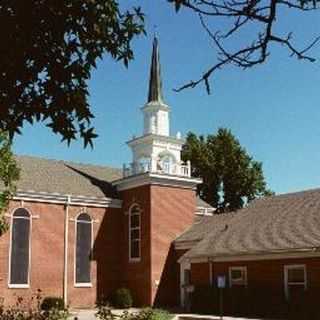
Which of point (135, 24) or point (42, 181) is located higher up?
point (42, 181)

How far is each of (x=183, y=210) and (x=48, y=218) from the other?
29.5 feet

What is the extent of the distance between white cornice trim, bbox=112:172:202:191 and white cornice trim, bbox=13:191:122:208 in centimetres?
131

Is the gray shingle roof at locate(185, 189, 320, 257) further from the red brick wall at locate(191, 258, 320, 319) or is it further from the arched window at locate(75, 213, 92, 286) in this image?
the arched window at locate(75, 213, 92, 286)

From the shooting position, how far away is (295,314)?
28609 millimetres

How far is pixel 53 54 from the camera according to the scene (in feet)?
23.0

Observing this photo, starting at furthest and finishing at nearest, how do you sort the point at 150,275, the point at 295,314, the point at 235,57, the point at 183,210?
the point at 183,210 < the point at 150,275 < the point at 295,314 < the point at 235,57

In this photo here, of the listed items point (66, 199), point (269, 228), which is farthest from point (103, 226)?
point (269, 228)

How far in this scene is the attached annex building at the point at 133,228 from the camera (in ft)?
118

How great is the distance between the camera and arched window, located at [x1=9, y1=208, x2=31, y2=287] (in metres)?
39.0

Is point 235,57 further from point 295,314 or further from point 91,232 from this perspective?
point 91,232

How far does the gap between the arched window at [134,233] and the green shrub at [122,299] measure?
8.32ft

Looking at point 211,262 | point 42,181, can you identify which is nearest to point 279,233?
point 211,262

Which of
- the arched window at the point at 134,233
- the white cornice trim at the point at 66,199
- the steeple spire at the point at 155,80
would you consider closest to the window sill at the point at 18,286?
the white cornice trim at the point at 66,199

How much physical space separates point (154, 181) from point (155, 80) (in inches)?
340
